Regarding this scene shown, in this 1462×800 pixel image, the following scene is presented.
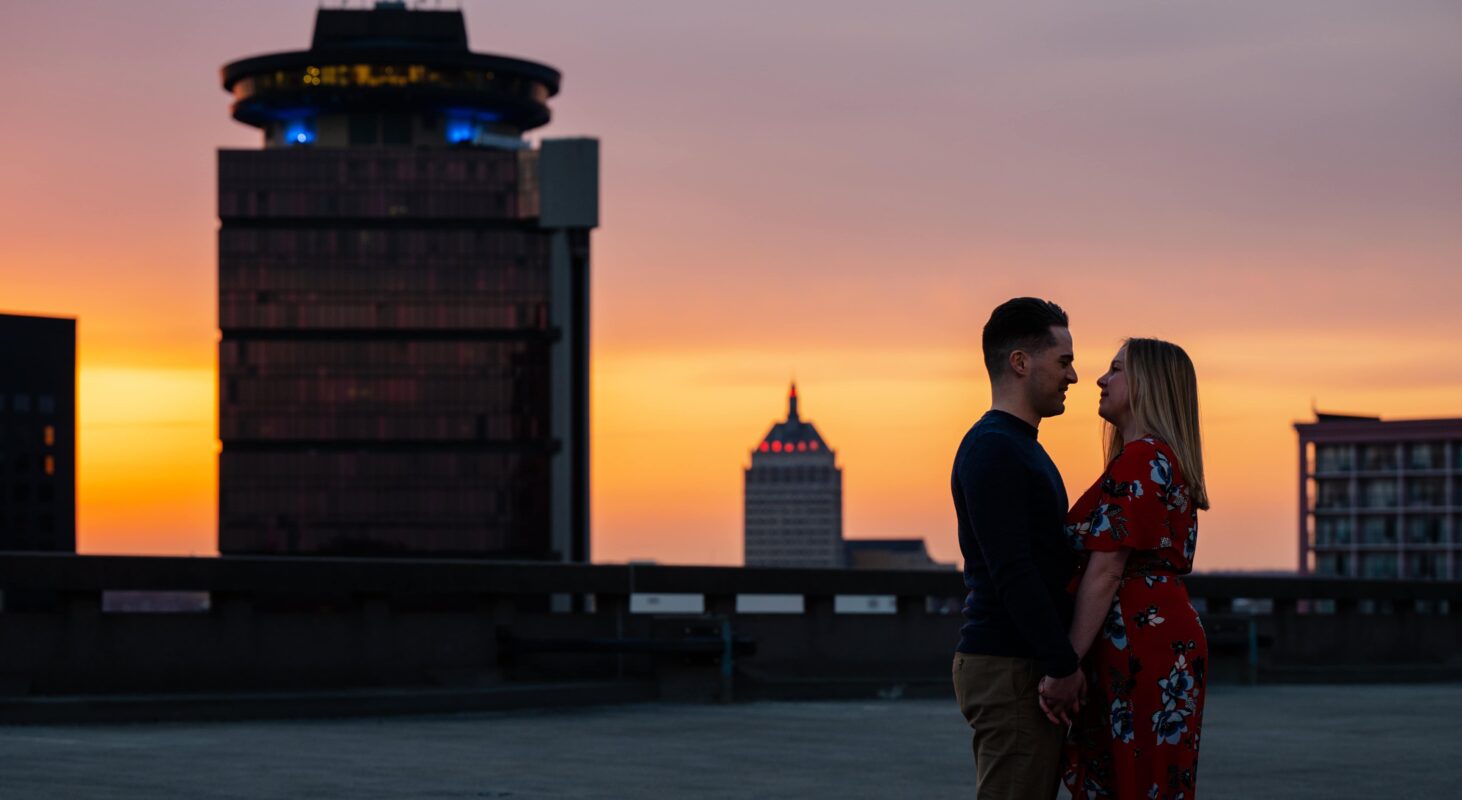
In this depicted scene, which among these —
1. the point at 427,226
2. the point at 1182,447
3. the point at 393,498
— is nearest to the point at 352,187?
the point at 427,226

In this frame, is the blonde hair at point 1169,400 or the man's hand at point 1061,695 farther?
the blonde hair at point 1169,400

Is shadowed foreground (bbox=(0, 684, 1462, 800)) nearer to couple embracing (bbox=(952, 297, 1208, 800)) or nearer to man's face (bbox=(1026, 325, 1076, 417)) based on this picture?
couple embracing (bbox=(952, 297, 1208, 800))

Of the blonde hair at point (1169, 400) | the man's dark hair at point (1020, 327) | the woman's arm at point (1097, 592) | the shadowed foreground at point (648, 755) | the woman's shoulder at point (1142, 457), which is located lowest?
the shadowed foreground at point (648, 755)

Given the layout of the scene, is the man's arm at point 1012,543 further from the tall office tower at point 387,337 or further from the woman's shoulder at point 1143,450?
the tall office tower at point 387,337

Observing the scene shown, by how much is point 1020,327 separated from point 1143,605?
0.81 metres

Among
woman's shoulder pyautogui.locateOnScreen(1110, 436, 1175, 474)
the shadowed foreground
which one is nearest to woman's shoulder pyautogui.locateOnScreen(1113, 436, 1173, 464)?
woman's shoulder pyautogui.locateOnScreen(1110, 436, 1175, 474)

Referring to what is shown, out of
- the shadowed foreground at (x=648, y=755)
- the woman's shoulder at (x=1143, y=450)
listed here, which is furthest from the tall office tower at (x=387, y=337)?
the woman's shoulder at (x=1143, y=450)

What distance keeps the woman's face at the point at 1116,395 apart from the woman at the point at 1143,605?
0.22 feet

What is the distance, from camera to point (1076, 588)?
555cm

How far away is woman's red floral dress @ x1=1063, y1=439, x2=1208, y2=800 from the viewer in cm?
548

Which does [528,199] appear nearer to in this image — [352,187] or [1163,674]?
[352,187]

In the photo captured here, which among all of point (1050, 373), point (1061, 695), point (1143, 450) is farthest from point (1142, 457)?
point (1061, 695)

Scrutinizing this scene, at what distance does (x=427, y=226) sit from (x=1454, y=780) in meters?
183

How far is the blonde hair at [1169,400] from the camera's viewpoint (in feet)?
18.2
